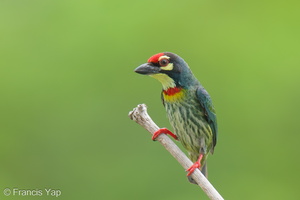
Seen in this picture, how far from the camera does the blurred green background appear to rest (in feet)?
24.6

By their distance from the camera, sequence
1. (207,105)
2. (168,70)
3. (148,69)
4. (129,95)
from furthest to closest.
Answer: (129,95) < (207,105) < (168,70) < (148,69)

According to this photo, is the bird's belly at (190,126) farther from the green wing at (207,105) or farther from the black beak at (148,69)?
the black beak at (148,69)

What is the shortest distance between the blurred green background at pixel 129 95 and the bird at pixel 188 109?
5.59 feet

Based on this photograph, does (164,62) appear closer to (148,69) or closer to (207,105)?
(148,69)

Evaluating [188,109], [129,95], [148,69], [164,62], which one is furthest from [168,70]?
[129,95]

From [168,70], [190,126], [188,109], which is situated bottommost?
[190,126]

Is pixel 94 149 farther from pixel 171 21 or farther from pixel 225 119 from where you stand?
pixel 171 21

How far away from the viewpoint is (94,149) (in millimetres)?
7625

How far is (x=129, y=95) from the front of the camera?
765 cm

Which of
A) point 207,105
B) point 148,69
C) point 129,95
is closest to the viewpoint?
point 148,69

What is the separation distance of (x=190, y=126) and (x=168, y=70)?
0.65 meters

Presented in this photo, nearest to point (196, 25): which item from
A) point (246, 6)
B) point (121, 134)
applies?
point (246, 6)

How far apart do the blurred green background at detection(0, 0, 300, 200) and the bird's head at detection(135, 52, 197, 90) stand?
2023 millimetres

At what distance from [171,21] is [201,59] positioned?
2.76 feet
